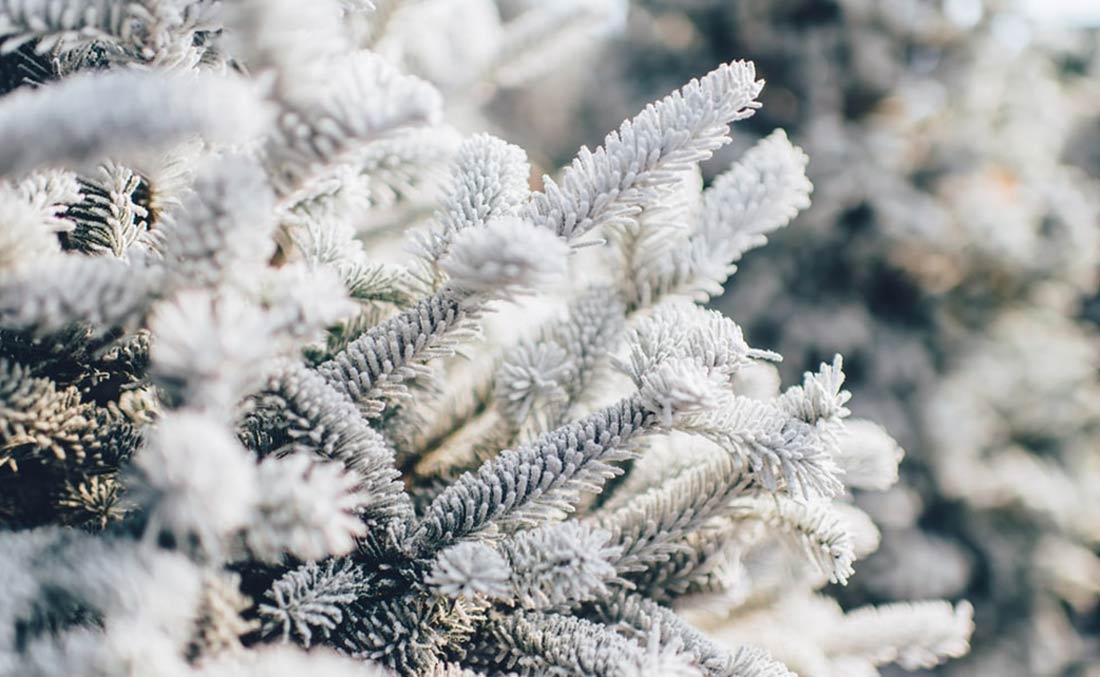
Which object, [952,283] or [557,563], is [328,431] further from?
[952,283]

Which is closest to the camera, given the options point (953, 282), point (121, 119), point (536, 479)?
point (121, 119)

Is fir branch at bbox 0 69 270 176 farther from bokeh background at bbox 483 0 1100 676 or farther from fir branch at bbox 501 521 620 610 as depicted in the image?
bokeh background at bbox 483 0 1100 676

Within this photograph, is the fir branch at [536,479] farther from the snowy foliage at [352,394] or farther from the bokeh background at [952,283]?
the bokeh background at [952,283]

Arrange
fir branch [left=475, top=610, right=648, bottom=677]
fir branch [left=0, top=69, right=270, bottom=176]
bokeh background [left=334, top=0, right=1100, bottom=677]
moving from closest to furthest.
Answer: fir branch [left=0, top=69, right=270, bottom=176] → fir branch [left=475, top=610, right=648, bottom=677] → bokeh background [left=334, top=0, right=1100, bottom=677]

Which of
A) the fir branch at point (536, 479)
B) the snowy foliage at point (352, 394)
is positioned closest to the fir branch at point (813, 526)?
the snowy foliage at point (352, 394)

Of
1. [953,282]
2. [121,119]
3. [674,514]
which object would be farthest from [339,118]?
[953,282]

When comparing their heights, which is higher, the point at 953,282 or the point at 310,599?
the point at 953,282

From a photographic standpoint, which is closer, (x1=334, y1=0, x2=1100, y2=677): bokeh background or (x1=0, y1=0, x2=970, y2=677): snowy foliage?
(x1=0, y1=0, x2=970, y2=677): snowy foliage

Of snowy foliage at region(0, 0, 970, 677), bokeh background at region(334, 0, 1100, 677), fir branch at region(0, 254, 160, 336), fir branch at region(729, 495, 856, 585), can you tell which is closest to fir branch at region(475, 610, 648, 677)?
snowy foliage at region(0, 0, 970, 677)

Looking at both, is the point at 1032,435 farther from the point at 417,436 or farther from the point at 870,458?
the point at 417,436

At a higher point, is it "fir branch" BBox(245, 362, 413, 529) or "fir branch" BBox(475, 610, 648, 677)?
"fir branch" BBox(245, 362, 413, 529)

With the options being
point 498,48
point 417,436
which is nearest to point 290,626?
point 417,436
